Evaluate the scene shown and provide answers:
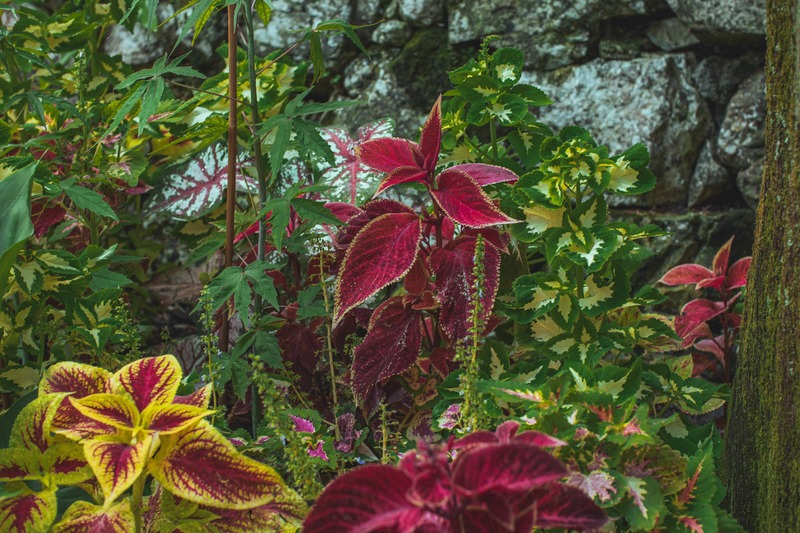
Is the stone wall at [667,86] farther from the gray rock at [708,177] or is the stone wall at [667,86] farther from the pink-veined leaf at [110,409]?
the pink-veined leaf at [110,409]

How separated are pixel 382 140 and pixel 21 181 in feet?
2.28

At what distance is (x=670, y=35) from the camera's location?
7.56ft

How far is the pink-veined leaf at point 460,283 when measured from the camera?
60.4 inches

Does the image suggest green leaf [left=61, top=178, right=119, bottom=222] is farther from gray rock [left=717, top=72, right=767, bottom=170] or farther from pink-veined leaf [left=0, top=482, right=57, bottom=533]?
gray rock [left=717, top=72, right=767, bottom=170]

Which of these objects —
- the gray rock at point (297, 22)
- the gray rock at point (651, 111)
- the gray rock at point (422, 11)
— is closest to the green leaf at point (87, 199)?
the gray rock at point (297, 22)

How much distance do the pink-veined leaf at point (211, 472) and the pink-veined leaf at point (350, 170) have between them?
85 cm

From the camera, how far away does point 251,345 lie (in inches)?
70.5

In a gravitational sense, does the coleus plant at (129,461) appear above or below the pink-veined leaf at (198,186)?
below

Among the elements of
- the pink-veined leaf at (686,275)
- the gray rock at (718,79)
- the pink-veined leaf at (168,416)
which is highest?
the gray rock at (718,79)

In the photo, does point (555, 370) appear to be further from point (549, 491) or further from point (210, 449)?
point (210, 449)

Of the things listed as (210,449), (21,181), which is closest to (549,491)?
(210,449)

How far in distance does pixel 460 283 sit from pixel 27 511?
835mm

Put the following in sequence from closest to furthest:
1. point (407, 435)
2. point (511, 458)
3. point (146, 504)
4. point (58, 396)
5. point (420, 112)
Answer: point (511, 458), point (58, 396), point (146, 504), point (407, 435), point (420, 112)

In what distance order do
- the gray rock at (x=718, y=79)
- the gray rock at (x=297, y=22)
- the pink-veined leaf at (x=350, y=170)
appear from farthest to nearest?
the gray rock at (x=297, y=22) < the gray rock at (x=718, y=79) < the pink-veined leaf at (x=350, y=170)
